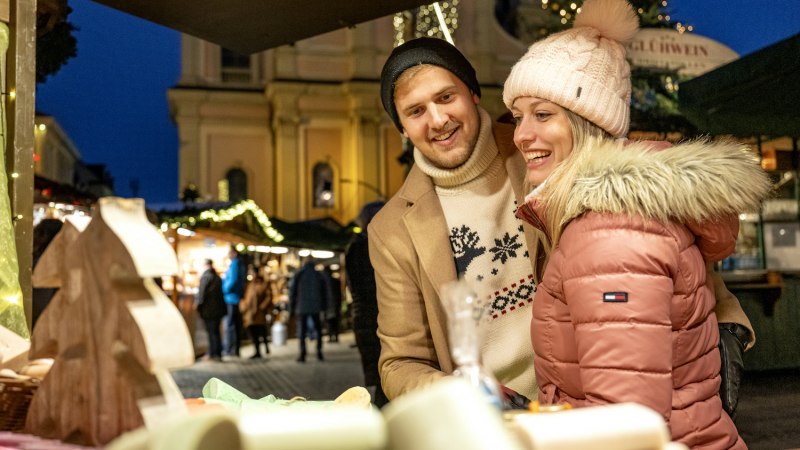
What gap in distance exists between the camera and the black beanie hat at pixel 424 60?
2.69m

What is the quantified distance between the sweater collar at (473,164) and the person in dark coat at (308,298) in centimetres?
1320

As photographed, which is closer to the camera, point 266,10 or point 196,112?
point 266,10

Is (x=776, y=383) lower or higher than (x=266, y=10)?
lower

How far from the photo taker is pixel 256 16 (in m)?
3.66

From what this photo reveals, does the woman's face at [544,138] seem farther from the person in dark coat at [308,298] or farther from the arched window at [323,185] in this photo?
the arched window at [323,185]

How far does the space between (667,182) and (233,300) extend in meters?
15.6

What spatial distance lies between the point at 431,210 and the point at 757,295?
8556mm

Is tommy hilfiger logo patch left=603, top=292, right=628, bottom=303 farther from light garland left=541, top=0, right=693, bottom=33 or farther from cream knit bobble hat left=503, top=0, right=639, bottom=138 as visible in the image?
light garland left=541, top=0, right=693, bottom=33

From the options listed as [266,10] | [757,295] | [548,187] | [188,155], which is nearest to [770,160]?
[757,295]

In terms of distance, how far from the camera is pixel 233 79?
3425 centimetres

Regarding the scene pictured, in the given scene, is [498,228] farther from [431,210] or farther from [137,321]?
[137,321]

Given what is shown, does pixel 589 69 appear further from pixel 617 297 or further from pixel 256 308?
pixel 256 308

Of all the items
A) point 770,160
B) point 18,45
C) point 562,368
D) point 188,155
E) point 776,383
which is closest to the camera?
point 562,368

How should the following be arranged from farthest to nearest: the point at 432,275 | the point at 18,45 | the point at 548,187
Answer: the point at 18,45
the point at 432,275
the point at 548,187
